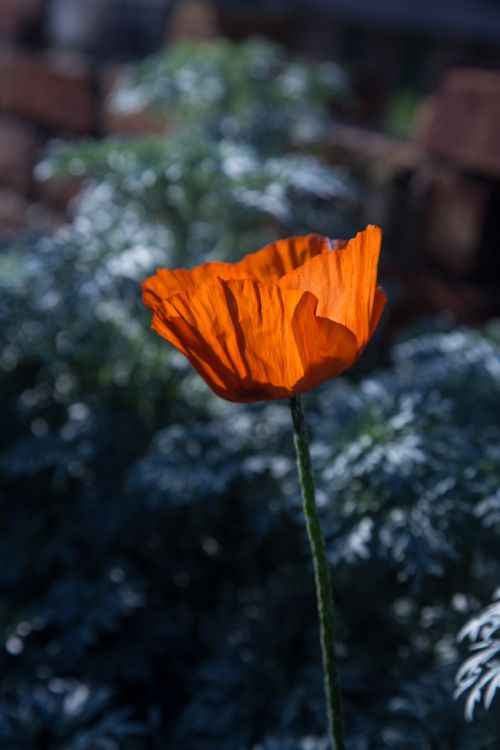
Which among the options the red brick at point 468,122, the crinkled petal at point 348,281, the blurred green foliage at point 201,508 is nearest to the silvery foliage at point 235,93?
the blurred green foliage at point 201,508

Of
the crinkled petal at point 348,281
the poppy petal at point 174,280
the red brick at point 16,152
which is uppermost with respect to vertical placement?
the crinkled petal at point 348,281

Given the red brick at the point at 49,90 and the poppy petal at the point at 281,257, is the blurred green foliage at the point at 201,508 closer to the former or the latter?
the poppy petal at the point at 281,257

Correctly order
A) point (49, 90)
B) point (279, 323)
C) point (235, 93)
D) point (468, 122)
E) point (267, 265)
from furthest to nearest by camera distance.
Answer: point (49, 90) < point (235, 93) < point (468, 122) < point (267, 265) < point (279, 323)

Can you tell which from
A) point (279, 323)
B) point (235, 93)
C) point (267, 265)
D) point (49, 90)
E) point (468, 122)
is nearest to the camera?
point (279, 323)

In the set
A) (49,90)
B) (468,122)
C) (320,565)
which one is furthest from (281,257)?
(49,90)

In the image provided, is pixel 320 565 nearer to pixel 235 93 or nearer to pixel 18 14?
pixel 235 93

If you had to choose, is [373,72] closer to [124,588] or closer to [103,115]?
[103,115]

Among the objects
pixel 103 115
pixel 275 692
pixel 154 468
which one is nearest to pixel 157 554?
pixel 154 468
